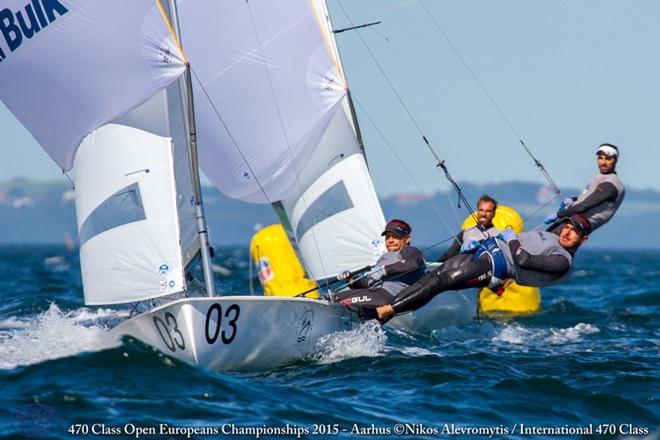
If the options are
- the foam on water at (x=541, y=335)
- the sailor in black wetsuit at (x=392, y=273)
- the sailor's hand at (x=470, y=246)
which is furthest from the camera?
the foam on water at (x=541, y=335)

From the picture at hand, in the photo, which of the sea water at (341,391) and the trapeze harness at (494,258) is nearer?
the sea water at (341,391)

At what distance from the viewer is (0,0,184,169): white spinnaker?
1088cm

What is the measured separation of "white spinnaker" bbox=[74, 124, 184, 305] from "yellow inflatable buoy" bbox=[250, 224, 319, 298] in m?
5.05

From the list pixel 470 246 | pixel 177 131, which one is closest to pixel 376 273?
pixel 470 246

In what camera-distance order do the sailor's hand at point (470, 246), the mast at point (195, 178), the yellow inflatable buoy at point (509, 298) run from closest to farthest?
the mast at point (195, 178)
the sailor's hand at point (470, 246)
the yellow inflatable buoy at point (509, 298)

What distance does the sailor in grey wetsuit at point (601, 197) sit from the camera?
12.8 metres

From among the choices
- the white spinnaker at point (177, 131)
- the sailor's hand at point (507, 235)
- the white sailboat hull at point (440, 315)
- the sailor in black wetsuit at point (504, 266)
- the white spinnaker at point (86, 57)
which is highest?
the white spinnaker at point (86, 57)

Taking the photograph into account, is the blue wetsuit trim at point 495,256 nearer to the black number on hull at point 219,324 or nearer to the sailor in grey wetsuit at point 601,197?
the sailor in grey wetsuit at point 601,197

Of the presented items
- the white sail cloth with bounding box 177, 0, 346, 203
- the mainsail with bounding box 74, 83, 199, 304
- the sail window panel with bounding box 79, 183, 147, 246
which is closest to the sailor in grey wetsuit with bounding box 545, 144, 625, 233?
the white sail cloth with bounding box 177, 0, 346, 203

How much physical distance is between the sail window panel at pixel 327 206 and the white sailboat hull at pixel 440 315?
155cm

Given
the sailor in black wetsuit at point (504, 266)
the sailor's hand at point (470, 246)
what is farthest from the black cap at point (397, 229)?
the sailor's hand at point (470, 246)

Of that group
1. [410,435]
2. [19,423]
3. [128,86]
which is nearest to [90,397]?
[19,423]

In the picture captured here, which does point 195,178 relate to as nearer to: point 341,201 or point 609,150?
point 341,201

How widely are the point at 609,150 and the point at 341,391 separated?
479 cm
